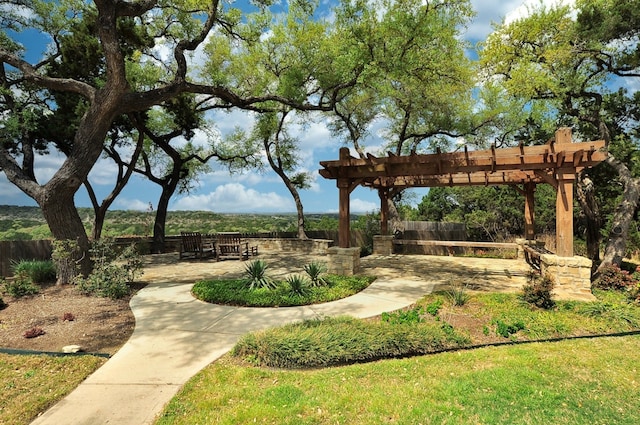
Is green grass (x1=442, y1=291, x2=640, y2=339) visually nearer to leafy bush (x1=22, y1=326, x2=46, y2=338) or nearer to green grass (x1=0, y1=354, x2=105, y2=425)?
green grass (x1=0, y1=354, x2=105, y2=425)

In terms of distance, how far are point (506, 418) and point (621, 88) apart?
40.3 ft

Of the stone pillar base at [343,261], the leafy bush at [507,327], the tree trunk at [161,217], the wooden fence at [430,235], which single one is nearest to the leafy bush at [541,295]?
the leafy bush at [507,327]

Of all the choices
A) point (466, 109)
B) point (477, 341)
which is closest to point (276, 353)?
point (477, 341)

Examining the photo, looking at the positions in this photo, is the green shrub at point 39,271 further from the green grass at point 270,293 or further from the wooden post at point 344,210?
the wooden post at point 344,210

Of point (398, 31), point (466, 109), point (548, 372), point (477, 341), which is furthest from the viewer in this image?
point (466, 109)

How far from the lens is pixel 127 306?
6.46 metres

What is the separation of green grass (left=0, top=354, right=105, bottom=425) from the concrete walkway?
143 mm

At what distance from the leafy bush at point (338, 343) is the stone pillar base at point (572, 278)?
152 inches

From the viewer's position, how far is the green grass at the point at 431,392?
3066mm

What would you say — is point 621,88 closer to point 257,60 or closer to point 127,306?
point 257,60

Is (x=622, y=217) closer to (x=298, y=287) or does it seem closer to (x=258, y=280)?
(x=298, y=287)

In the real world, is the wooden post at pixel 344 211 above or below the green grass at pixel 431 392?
above

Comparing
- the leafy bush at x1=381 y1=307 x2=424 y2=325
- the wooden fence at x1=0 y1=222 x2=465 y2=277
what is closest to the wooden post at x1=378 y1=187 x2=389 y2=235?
the wooden fence at x1=0 y1=222 x2=465 y2=277

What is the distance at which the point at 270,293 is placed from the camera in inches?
274
